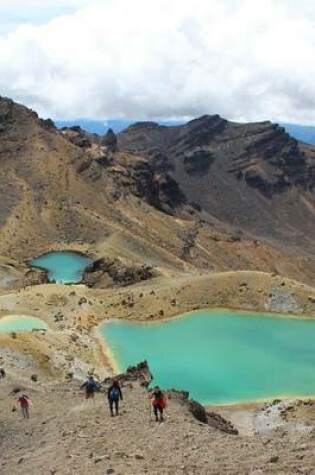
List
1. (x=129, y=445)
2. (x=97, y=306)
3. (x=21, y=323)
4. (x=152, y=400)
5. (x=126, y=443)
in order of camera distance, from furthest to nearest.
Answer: (x=97, y=306)
(x=21, y=323)
(x=152, y=400)
(x=126, y=443)
(x=129, y=445)

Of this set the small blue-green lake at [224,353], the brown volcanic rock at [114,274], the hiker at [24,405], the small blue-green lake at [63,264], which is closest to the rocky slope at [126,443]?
the hiker at [24,405]

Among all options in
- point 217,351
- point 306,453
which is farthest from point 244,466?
point 217,351

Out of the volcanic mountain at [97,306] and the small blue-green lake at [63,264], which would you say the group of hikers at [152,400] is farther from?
the small blue-green lake at [63,264]

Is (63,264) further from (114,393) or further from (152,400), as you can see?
(152,400)

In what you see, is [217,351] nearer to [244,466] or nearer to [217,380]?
[217,380]

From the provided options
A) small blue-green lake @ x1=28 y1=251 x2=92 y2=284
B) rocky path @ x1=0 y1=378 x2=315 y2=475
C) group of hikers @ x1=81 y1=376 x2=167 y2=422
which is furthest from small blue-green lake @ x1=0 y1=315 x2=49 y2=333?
small blue-green lake @ x1=28 y1=251 x2=92 y2=284

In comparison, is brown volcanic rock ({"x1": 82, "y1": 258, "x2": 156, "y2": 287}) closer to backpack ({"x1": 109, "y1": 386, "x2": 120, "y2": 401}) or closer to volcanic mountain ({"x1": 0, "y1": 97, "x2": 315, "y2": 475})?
volcanic mountain ({"x1": 0, "y1": 97, "x2": 315, "y2": 475})

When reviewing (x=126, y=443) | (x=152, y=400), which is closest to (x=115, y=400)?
(x=152, y=400)
